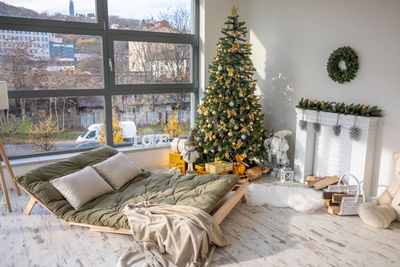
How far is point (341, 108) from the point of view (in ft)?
14.5

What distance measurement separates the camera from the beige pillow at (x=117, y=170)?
3996mm

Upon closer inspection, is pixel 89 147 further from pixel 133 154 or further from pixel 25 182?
pixel 25 182

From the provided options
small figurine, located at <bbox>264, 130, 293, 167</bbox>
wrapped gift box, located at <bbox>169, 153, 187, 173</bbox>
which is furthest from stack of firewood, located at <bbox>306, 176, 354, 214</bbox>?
wrapped gift box, located at <bbox>169, 153, 187, 173</bbox>

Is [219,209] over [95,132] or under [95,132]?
under

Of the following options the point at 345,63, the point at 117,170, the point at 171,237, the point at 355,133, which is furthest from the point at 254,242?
the point at 345,63

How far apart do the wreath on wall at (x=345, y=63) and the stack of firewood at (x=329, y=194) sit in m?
1.35

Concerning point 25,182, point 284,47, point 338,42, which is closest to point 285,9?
point 284,47

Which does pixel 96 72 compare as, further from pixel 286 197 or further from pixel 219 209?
pixel 286 197

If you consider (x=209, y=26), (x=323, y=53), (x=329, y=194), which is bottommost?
(x=329, y=194)

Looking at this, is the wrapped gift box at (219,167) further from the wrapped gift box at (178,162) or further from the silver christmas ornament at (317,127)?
the silver christmas ornament at (317,127)

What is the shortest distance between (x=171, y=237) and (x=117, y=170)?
1477mm

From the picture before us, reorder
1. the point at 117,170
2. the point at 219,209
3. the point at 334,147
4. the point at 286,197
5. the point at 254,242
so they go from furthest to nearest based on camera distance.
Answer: the point at 334,147
the point at 286,197
the point at 117,170
the point at 219,209
the point at 254,242

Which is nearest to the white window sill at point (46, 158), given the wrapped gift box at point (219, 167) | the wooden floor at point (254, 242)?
the wooden floor at point (254, 242)

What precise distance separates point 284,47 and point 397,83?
182 cm
